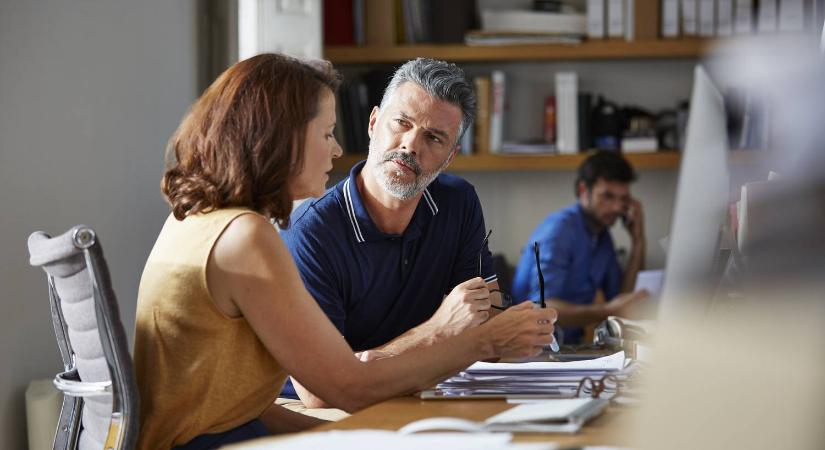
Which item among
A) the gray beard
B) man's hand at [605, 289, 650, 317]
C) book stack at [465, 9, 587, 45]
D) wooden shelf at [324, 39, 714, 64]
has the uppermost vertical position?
book stack at [465, 9, 587, 45]

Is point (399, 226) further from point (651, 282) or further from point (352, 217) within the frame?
point (651, 282)

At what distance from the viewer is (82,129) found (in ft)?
9.79

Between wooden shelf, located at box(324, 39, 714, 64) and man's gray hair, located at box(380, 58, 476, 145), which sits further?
wooden shelf, located at box(324, 39, 714, 64)

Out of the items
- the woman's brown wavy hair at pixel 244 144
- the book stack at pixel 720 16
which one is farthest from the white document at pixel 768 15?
the woman's brown wavy hair at pixel 244 144

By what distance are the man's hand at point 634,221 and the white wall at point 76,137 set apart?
2024mm

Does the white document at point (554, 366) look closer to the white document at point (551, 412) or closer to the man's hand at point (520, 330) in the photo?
the man's hand at point (520, 330)

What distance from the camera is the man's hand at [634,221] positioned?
15.5 feet

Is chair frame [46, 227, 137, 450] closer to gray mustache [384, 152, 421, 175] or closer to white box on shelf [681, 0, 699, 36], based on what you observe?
gray mustache [384, 152, 421, 175]

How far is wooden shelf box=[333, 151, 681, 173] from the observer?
182 inches

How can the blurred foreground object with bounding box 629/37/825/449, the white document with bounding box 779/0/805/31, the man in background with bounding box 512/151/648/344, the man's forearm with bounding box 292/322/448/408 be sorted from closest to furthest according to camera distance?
1. the blurred foreground object with bounding box 629/37/825/449
2. the man's forearm with bounding box 292/322/448/408
3. the man in background with bounding box 512/151/648/344
4. the white document with bounding box 779/0/805/31

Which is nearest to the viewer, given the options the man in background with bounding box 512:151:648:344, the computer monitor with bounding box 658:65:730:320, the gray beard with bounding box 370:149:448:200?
the computer monitor with bounding box 658:65:730:320

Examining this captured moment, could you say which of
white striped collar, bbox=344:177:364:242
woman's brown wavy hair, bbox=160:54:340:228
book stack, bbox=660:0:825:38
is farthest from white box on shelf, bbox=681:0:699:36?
woman's brown wavy hair, bbox=160:54:340:228

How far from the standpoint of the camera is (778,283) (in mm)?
939

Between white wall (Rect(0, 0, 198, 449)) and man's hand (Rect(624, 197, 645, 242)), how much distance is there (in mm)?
2024
